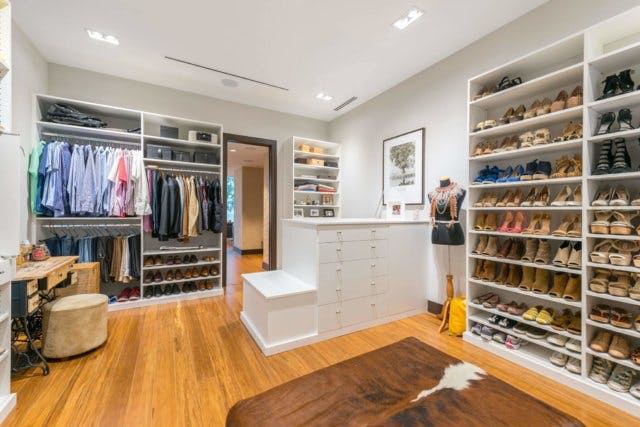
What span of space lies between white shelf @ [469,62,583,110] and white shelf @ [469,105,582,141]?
0.18m

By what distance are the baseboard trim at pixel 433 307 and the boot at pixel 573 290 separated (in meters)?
1.26

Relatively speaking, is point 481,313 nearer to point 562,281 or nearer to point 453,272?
point 453,272

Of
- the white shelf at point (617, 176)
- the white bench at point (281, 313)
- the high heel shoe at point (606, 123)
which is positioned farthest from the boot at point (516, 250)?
the white bench at point (281, 313)

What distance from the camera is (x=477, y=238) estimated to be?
95.6 inches

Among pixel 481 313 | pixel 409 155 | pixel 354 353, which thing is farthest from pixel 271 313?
pixel 409 155

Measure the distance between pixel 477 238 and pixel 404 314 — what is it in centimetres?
114

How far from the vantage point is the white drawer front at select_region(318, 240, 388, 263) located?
239 cm

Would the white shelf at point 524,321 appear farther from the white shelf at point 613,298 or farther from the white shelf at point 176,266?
the white shelf at point 176,266

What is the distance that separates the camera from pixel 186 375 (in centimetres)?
188

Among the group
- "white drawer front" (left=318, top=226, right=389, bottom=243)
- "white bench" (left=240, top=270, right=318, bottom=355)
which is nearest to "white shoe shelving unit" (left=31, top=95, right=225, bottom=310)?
"white bench" (left=240, top=270, right=318, bottom=355)

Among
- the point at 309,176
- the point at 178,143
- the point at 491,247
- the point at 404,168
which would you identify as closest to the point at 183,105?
the point at 178,143

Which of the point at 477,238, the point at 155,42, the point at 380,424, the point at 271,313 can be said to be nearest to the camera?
the point at 380,424

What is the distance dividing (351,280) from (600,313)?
5.64 ft

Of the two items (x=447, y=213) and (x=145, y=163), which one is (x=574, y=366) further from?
(x=145, y=163)
